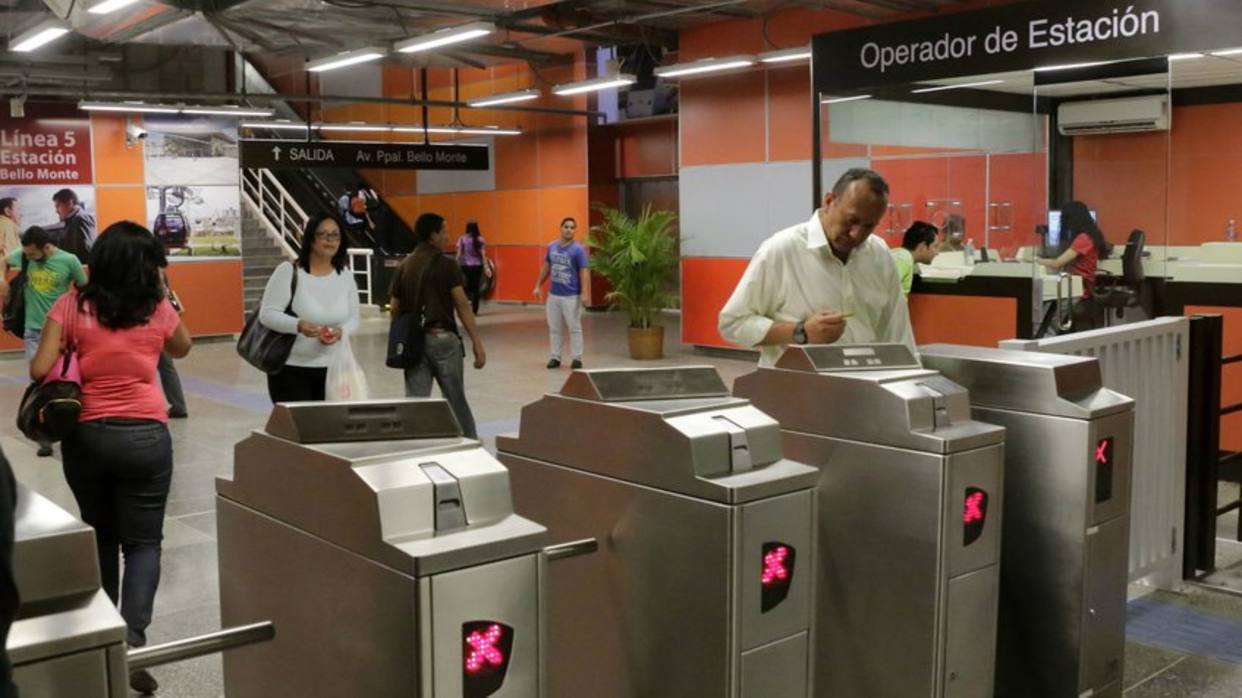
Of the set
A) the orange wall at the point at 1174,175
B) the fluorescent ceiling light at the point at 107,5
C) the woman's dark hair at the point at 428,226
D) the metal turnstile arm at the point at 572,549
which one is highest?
the fluorescent ceiling light at the point at 107,5

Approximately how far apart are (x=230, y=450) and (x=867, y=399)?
5500 mm

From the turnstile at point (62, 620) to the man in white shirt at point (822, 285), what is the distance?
2058mm

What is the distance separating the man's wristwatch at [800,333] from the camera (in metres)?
3.29

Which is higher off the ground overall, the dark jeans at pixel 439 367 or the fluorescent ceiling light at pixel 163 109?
the fluorescent ceiling light at pixel 163 109

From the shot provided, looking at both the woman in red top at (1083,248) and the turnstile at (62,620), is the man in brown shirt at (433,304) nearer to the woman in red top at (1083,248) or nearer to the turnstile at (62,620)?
the woman in red top at (1083,248)

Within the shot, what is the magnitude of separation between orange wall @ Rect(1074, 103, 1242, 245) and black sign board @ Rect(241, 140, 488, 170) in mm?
8241

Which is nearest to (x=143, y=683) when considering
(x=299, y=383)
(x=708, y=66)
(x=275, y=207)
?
(x=299, y=383)

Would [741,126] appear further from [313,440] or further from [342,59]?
[313,440]

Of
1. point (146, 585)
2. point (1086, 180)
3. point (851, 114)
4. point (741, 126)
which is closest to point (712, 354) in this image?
point (741, 126)

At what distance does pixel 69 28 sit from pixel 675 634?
28.7 feet

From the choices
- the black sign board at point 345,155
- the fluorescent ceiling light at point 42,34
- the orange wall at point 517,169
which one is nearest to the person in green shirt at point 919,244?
the fluorescent ceiling light at point 42,34

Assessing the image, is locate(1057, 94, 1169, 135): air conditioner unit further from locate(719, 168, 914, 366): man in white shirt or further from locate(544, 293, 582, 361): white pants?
locate(719, 168, 914, 366): man in white shirt

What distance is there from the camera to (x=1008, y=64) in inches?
247

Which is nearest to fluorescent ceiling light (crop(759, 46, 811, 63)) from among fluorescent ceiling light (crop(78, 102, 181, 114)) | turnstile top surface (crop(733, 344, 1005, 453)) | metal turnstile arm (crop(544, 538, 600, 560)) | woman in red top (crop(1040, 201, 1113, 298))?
woman in red top (crop(1040, 201, 1113, 298))
